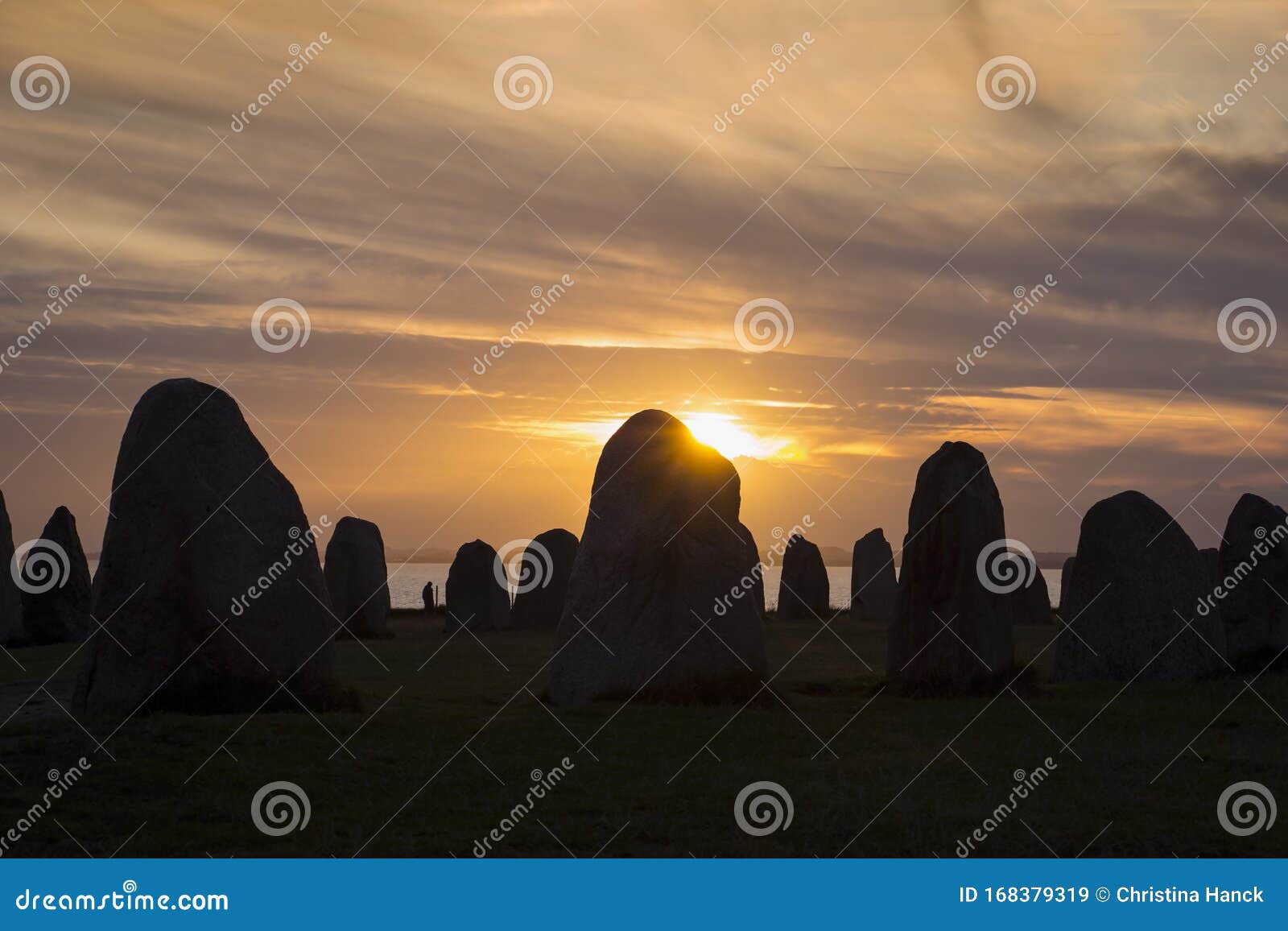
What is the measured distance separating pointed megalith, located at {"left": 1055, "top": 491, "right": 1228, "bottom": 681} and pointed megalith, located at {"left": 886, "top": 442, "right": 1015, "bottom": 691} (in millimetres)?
1977

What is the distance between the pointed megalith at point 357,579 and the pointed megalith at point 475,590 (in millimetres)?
1826

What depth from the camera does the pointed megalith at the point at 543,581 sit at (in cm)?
3125

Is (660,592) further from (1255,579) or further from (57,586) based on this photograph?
(57,586)

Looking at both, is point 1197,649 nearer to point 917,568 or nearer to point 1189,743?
point 917,568

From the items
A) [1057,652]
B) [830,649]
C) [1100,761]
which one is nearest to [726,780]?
[1100,761]

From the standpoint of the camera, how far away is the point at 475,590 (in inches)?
1219

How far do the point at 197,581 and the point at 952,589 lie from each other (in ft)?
29.4

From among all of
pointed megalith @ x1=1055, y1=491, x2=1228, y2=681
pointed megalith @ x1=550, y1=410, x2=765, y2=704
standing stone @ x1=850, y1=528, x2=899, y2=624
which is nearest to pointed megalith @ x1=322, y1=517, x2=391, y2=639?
standing stone @ x1=850, y1=528, x2=899, y2=624

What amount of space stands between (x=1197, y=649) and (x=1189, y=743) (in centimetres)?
616

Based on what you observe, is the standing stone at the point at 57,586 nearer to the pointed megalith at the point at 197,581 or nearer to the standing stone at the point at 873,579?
the pointed megalith at the point at 197,581

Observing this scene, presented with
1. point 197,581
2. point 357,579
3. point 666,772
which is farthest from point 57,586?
point 666,772

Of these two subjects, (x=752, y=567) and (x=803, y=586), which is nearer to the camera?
(x=752, y=567)

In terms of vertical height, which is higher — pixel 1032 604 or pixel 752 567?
pixel 1032 604

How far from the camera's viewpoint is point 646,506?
49.2ft
